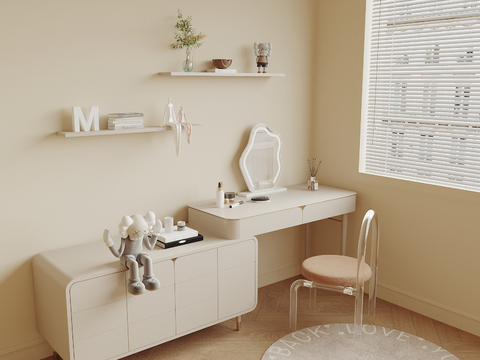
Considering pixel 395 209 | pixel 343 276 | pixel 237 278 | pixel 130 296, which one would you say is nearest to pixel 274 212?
pixel 237 278

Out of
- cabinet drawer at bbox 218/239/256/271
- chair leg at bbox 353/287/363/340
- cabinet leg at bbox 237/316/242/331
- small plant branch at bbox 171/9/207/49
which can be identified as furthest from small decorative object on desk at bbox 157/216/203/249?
small plant branch at bbox 171/9/207/49

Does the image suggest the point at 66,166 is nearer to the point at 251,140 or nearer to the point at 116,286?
the point at 116,286

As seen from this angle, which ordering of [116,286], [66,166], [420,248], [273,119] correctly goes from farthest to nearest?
[273,119] < [420,248] < [66,166] < [116,286]

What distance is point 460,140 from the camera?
2.97 m

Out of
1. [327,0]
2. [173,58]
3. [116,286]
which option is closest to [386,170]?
[327,0]

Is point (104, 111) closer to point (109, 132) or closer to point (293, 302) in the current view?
point (109, 132)

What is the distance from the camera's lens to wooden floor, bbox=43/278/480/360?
278 cm

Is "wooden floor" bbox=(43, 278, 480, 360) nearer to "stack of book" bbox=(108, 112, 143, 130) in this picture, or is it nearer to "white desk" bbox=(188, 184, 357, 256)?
"white desk" bbox=(188, 184, 357, 256)

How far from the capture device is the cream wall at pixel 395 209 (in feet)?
9.88

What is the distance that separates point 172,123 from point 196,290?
995 millimetres

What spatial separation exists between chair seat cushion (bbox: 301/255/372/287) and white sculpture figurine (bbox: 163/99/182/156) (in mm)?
1068

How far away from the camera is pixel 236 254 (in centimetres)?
284

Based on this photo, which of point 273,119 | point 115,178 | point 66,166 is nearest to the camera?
point 66,166

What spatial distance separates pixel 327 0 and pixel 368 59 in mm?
569
